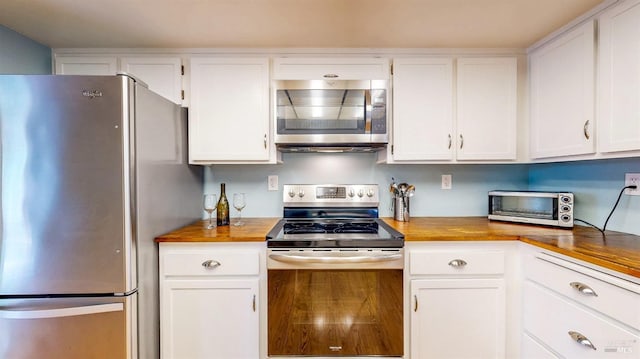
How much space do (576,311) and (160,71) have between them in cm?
269

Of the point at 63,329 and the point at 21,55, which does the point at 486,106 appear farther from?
the point at 21,55

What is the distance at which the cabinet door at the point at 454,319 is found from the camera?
5.18ft

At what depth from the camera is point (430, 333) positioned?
Result: 158cm

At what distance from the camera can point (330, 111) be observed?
1839 millimetres

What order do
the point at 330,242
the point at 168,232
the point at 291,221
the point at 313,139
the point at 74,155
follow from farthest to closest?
the point at 291,221 < the point at 313,139 < the point at 168,232 < the point at 330,242 < the point at 74,155

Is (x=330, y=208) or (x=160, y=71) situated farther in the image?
(x=330, y=208)

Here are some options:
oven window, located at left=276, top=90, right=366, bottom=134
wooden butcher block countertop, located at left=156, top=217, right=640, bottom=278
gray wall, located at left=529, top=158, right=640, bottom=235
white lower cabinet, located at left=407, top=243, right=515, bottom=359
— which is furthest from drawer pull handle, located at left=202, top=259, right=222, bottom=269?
gray wall, located at left=529, top=158, right=640, bottom=235

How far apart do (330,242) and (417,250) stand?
20.0 inches

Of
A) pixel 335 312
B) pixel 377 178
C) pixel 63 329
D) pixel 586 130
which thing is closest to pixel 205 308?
pixel 63 329

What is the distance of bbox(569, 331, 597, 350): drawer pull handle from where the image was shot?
1.15 metres

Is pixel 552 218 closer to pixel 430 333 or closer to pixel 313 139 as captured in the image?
pixel 430 333

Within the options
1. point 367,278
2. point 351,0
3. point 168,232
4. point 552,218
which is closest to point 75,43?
point 168,232

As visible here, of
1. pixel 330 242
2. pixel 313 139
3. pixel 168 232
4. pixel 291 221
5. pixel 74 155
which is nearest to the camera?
pixel 74 155

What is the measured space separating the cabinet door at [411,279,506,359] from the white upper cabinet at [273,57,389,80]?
54.0 inches
